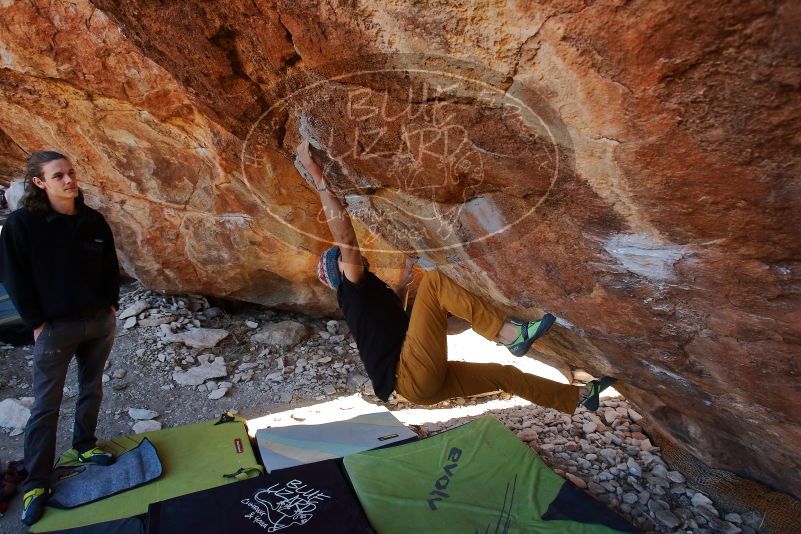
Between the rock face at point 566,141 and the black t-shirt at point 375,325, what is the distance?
0.45 m

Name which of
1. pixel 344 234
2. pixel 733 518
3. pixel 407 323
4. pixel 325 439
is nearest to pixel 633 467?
pixel 733 518

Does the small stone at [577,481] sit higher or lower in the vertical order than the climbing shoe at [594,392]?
lower

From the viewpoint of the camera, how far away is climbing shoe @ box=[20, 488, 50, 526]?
2463 millimetres

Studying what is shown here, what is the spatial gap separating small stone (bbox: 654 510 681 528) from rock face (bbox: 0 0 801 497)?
490 mm

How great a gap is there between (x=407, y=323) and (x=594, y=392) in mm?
1097

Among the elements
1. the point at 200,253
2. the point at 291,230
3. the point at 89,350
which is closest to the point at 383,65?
the point at 89,350

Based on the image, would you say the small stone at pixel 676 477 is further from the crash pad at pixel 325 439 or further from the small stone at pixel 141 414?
the small stone at pixel 141 414

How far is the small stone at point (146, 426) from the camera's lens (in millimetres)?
3593

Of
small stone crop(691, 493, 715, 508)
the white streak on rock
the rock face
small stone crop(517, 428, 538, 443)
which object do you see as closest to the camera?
the rock face

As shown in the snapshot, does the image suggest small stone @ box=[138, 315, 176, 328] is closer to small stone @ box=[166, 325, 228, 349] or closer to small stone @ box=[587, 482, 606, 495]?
small stone @ box=[166, 325, 228, 349]

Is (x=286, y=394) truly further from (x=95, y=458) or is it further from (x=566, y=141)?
(x=566, y=141)

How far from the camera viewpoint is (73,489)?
2.65 m

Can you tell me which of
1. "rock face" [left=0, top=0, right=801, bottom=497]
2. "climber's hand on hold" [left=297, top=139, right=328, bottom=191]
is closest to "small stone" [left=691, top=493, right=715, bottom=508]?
"rock face" [left=0, top=0, right=801, bottom=497]

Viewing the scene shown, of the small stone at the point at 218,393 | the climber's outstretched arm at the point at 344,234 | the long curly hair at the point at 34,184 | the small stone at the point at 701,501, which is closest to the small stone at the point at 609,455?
the small stone at the point at 701,501
